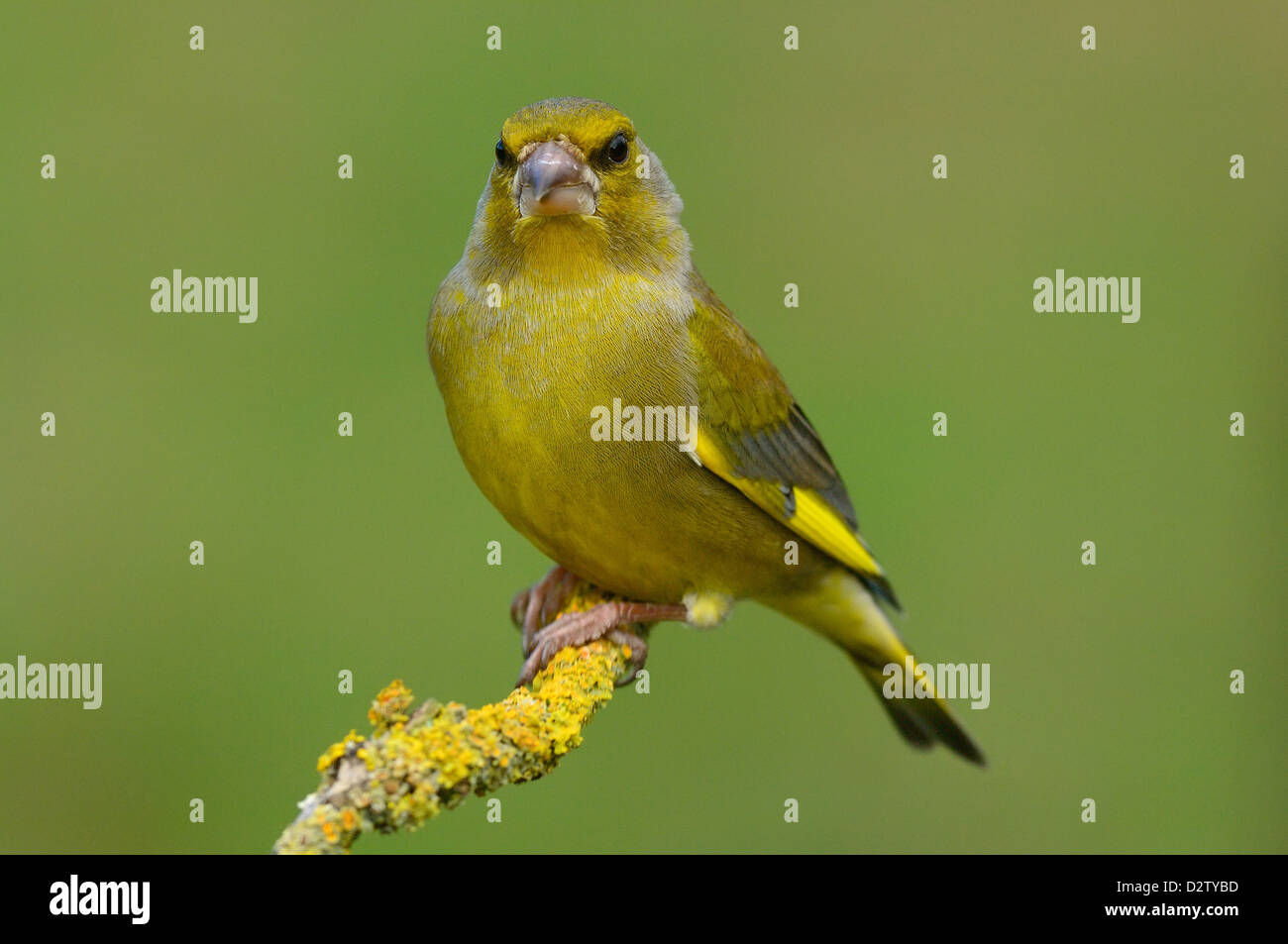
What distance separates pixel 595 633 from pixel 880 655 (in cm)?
139

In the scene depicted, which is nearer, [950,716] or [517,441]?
[517,441]

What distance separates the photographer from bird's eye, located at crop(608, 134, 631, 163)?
3426 mm

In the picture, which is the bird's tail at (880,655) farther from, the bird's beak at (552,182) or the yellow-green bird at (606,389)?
the bird's beak at (552,182)

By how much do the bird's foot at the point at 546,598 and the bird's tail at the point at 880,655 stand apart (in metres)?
0.63

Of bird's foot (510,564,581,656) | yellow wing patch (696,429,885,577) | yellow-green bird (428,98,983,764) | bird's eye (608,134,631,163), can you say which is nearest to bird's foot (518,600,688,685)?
yellow-green bird (428,98,983,764)

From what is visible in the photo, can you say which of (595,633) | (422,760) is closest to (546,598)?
(595,633)

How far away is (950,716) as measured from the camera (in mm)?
4547

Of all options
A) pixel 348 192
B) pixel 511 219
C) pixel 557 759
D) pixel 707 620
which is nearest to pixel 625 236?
pixel 511 219

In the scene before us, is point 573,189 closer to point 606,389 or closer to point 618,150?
point 618,150

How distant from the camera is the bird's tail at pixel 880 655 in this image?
418 cm

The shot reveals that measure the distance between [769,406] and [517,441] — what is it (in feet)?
3.01

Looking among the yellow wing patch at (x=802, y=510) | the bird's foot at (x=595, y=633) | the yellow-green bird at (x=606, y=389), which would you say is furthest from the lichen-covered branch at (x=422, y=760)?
the yellow wing patch at (x=802, y=510)

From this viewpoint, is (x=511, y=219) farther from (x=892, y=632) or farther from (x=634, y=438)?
(x=892, y=632)

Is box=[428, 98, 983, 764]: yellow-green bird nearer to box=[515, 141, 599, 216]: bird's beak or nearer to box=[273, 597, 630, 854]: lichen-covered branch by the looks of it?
box=[515, 141, 599, 216]: bird's beak
